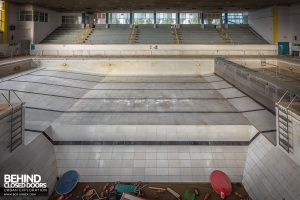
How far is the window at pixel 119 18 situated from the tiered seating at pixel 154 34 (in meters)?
2.15

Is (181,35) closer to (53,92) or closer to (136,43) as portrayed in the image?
(136,43)

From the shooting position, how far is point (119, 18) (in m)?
24.8

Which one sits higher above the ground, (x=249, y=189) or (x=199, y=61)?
(x=199, y=61)

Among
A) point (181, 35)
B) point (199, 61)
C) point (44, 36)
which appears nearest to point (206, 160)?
point (199, 61)

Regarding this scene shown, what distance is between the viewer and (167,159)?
5309mm

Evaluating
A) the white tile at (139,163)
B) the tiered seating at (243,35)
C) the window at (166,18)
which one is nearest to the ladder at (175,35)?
the window at (166,18)

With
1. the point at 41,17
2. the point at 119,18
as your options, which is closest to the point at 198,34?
the point at 119,18

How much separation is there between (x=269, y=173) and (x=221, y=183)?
3.03ft

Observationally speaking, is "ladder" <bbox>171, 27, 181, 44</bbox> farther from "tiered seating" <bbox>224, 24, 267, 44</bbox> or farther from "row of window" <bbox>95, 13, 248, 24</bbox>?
"tiered seating" <bbox>224, 24, 267, 44</bbox>

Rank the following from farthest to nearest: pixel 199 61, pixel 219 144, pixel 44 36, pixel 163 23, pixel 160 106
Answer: pixel 163 23, pixel 44 36, pixel 199 61, pixel 160 106, pixel 219 144

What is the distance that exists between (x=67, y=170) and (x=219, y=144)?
3582 mm

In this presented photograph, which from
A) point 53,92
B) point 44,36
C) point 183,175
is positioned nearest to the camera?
point 183,175

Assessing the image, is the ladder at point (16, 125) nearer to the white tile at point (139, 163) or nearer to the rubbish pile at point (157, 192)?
the rubbish pile at point (157, 192)

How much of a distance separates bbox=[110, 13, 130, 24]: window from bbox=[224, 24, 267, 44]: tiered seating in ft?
33.7
